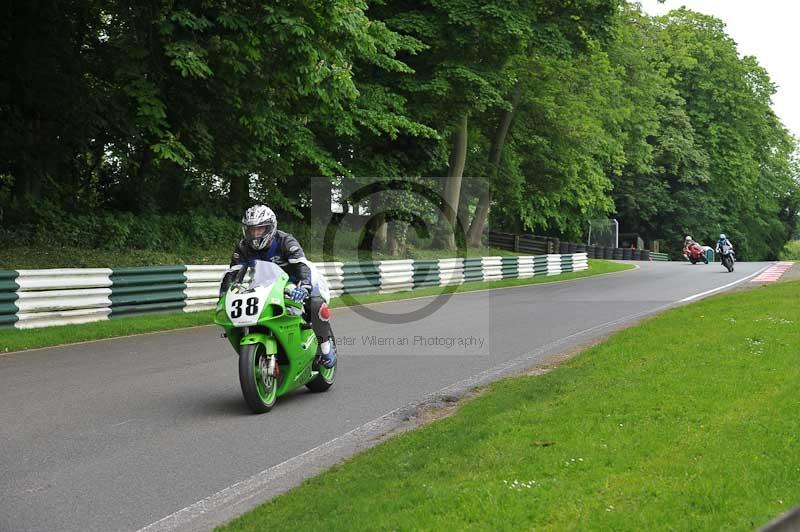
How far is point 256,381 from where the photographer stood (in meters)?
7.78

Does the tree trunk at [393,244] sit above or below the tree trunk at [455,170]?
below

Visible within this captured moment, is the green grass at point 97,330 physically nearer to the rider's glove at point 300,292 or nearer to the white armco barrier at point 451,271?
the rider's glove at point 300,292

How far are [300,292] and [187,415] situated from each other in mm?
1495

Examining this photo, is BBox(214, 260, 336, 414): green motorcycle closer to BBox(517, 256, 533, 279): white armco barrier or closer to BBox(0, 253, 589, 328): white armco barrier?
BBox(0, 253, 589, 328): white armco barrier

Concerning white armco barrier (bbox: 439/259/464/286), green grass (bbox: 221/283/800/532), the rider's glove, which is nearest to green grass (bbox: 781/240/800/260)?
white armco barrier (bbox: 439/259/464/286)

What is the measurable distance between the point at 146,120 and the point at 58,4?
5305mm

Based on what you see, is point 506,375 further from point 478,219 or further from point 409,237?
point 478,219

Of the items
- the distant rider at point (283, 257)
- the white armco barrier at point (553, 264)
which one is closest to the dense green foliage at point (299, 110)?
the white armco barrier at point (553, 264)

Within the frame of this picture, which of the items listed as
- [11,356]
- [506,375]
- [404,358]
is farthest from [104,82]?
[506,375]

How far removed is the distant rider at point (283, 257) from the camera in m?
8.11

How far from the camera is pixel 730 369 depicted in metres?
8.48

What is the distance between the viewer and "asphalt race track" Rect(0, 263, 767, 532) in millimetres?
5434

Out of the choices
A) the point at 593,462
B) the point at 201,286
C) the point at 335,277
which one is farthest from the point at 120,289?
the point at 593,462

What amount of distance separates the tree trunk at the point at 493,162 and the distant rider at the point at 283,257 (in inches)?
1149
